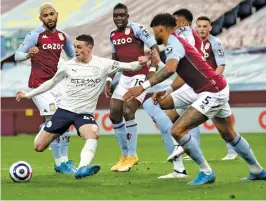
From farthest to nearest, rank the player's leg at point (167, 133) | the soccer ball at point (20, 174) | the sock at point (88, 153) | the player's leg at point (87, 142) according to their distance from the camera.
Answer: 1. the player's leg at point (167, 133)
2. the soccer ball at point (20, 174)
3. the sock at point (88, 153)
4. the player's leg at point (87, 142)

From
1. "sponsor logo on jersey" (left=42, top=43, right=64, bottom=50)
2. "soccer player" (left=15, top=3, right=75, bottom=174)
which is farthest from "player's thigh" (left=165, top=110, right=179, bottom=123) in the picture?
"sponsor logo on jersey" (left=42, top=43, right=64, bottom=50)

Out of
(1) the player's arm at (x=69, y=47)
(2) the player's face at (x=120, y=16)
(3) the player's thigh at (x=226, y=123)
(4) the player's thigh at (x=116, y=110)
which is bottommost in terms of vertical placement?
(4) the player's thigh at (x=116, y=110)

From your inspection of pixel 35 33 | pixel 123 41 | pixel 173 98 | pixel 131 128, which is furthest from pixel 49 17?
pixel 173 98

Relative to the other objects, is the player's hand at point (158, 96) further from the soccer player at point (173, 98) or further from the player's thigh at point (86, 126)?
the player's thigh at point (86, 126)

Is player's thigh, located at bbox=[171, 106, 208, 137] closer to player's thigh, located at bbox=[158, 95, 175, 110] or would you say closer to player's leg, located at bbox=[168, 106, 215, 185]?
player's leg, located at bbox=[168, 106, 215, 185]

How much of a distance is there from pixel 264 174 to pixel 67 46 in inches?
147

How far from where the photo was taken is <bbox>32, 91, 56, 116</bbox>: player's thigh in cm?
1156

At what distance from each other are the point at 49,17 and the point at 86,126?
2201 mm

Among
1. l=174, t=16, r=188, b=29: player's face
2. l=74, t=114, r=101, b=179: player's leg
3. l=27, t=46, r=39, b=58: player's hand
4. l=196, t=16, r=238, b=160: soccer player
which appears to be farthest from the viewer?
l=196, t=16, r=238, b=160: soccer player

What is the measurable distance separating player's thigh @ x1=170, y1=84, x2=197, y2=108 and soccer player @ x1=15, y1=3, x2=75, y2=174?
79.3 inches

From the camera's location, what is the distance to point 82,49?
10.4 m

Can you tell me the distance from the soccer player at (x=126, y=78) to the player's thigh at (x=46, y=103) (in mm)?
900

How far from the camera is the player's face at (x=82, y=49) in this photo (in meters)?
10.3

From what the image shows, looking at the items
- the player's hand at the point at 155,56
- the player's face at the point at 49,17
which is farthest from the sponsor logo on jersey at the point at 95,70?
the player's face at the point at 49,17
